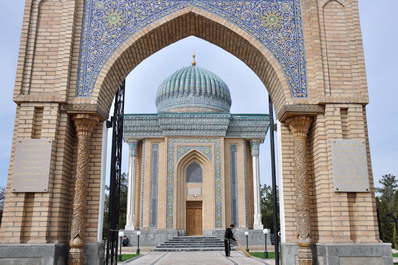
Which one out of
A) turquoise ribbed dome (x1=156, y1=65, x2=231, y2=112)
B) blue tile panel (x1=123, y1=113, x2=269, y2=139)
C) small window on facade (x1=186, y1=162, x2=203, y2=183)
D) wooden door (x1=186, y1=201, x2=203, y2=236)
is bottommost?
wooden door (x1=186, y1=201, x2=203, y2=236)

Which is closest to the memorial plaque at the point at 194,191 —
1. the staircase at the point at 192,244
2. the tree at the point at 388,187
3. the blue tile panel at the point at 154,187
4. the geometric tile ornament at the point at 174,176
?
the geometric tile ornament at the point at 174,176

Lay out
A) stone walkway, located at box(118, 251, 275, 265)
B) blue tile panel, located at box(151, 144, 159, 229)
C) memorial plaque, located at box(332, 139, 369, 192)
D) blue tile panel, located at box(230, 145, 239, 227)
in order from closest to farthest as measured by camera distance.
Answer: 1. memorial plaque, located at box(332, 139, 369, 192)
2. stone walkway, located at box(118, 251, 275, 265)
3. blue tile panel, located at box(151, 144, 159, 229)
4. blue tile panel, located at box(230, 145, 239, 227)

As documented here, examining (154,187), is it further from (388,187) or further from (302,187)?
(388,187)

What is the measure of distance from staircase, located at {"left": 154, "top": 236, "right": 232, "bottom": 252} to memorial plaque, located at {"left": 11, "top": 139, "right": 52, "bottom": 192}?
9.59 metres

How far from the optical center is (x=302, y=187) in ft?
17.9

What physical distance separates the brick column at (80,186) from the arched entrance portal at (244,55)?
0.01 meters

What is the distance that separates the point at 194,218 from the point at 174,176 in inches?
78.4

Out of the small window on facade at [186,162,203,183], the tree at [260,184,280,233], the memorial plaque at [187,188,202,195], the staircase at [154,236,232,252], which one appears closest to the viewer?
the staircase at [154,236,232,252]

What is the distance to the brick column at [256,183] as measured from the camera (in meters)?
16.9

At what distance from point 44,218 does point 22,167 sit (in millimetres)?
726

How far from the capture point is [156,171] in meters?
17.1

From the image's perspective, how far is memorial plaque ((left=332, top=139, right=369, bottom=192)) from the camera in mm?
5242

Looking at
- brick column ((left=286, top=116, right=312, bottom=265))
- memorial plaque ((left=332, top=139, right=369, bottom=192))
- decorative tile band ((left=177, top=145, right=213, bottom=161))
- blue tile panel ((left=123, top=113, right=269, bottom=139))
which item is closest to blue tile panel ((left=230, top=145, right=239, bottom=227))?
blue tile panel ((left=123, top=113, right=269, bottom=139))

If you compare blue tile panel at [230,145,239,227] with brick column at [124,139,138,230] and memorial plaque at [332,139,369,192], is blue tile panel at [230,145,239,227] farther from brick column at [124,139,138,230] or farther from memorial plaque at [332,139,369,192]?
memorial plaque at [332,139,369,192]
